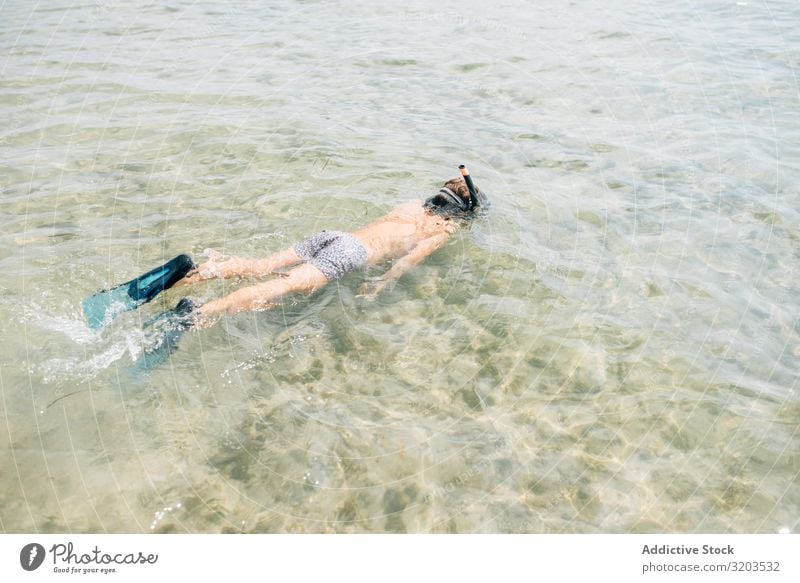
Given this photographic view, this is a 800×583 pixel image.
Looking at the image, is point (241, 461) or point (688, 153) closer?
point (241, 461)

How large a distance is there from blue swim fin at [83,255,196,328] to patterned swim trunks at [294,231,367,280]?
1.58m

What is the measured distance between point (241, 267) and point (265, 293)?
75 cm

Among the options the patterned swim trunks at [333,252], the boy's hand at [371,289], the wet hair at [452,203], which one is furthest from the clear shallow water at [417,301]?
the wet hair at [452,203]

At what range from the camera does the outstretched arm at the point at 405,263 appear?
292 inches

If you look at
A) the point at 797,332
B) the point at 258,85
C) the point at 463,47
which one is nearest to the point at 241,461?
the point at 797,332

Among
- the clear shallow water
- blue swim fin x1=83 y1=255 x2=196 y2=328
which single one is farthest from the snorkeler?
the clear shallow water

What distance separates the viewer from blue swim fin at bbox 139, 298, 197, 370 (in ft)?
19.9

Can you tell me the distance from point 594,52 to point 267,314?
1212 centimetres

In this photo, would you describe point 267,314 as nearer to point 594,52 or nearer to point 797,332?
point 797,332

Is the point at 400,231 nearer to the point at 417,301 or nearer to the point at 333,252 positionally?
the point at 333,252

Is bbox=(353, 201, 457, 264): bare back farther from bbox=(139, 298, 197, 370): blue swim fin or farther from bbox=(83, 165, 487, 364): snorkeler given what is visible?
bbox=(139, 298, 197, 370): blue swim fin

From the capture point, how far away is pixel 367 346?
21.5 ft

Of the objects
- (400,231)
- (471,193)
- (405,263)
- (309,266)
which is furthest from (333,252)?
(471,193)

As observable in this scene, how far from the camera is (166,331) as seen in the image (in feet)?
20.4
